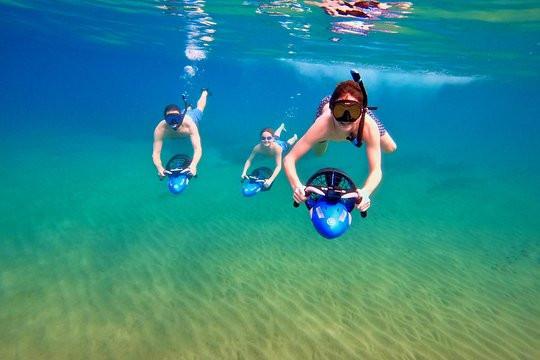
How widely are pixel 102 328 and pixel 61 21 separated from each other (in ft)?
87.4

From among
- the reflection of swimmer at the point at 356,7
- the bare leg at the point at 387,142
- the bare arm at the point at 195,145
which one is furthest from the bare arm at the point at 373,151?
the reflection of swimmer at the point at 356,7

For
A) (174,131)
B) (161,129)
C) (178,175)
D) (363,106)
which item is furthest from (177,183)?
(363,106)

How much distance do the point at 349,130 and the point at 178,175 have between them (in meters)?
4.48

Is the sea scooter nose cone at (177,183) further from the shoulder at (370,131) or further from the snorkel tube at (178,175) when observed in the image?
the shoulder at (370,131)

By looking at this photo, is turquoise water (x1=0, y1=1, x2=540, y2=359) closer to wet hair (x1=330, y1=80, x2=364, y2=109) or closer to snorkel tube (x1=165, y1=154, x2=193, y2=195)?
snorkel tube (x1=165, y1=154, x2=193, y2=195)

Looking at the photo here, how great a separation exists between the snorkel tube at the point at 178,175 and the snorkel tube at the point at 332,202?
3998 mm

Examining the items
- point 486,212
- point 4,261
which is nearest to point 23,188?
point 4,261

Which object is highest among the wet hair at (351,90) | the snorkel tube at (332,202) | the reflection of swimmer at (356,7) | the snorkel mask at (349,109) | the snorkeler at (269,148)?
the reflection of swimmer at (356,7)

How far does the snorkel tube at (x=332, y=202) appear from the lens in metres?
3.48

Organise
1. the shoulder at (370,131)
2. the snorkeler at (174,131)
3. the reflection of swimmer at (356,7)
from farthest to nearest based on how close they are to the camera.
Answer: the reflection of swimmer at (356,7), the snorkeler at (174,131), the shoulder at (370,131)

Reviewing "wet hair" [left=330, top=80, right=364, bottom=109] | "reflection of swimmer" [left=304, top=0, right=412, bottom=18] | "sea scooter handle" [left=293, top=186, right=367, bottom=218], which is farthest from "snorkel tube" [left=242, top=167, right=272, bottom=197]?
"reflection of swimmer" [left=304, top=0, right=412, bottom=18]

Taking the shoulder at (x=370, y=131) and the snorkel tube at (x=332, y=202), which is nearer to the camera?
the snorkel tube at (x=332, y=202)

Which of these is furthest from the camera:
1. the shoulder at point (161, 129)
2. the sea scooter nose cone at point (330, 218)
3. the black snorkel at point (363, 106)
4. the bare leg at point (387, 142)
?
the shoulder at point (161, 129)

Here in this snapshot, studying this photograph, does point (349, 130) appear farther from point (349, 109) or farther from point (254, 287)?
point (254, 287)
